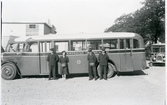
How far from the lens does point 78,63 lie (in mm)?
9594

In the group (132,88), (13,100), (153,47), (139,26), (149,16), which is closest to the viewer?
(13,100)

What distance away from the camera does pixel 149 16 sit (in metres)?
20.6

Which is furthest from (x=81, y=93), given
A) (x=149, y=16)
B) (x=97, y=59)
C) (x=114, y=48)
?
(x=149, y=16)

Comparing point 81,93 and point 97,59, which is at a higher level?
point 97,59

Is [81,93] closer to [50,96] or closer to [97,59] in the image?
[50,96]

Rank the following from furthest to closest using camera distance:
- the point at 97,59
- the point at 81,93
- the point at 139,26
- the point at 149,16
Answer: the point at 139,26, the point at 149,16, the point at 97,59, the point at 81,93

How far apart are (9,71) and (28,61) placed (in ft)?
3.73

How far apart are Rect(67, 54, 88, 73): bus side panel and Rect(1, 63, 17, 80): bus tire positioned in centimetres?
301

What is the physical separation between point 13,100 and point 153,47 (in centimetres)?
1322

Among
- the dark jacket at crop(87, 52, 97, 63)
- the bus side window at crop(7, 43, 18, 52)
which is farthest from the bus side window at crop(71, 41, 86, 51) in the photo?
the bus side window at crop(7, 43, 18, 52)

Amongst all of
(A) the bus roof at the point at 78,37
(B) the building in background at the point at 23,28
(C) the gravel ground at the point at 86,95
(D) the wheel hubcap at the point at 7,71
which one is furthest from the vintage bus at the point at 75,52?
(B) the building in background at the point at 23,28

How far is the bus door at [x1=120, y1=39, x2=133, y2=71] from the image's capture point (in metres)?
9.57

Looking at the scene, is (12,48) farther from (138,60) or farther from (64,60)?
(138,60)

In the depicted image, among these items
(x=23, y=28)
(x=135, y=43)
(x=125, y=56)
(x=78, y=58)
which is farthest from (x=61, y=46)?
(x=23, y=28)
